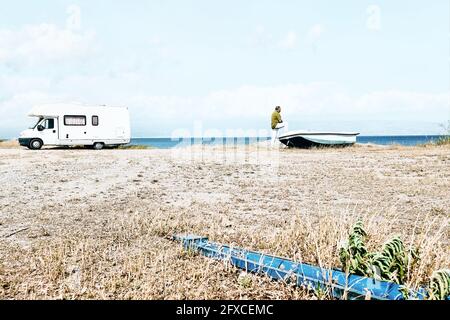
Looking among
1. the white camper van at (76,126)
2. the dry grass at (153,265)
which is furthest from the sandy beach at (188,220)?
the white camper van at (76,126)

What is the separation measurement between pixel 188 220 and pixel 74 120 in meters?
19.4

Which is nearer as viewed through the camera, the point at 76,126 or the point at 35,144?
the point at 35,144

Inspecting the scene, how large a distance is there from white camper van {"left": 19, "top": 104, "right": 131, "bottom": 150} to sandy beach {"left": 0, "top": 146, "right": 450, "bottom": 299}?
1183 cm

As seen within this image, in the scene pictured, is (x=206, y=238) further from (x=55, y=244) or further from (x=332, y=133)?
(x=332, y=133)

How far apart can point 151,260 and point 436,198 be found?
5277 mm

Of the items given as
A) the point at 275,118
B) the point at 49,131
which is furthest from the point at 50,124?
the point at 275,118

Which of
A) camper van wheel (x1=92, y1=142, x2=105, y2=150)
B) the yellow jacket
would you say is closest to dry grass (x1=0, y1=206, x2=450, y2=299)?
the yellow jacket

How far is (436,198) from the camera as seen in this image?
6852 mm

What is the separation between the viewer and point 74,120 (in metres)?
22.8

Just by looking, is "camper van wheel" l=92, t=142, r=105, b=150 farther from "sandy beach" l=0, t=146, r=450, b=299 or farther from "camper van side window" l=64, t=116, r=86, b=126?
"sandy beach" l=0, t=146, r=450, b=299

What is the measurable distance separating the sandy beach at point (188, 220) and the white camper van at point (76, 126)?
38.8ft

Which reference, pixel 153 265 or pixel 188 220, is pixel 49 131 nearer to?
pixel 188 220

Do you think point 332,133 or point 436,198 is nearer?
point 436,198
